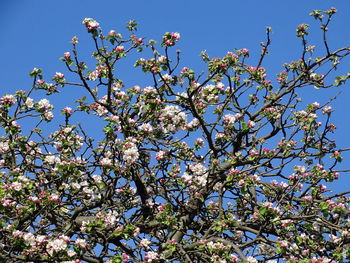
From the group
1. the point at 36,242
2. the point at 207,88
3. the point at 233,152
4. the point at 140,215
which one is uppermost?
the point at 207,88

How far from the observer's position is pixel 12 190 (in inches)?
323

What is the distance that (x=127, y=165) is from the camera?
8484 millimetres

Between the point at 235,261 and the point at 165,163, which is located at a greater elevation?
the point at 165,163

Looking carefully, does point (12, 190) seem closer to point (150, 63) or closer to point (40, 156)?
point (40, 156)

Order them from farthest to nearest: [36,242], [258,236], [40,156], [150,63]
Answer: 1. [40,156]
2. [150,63]
3. [258,236]
4. [36,242]

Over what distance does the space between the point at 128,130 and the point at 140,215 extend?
1.57m

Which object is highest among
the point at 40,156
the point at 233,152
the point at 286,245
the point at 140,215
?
the point at 233,152

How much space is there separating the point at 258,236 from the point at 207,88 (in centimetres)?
316

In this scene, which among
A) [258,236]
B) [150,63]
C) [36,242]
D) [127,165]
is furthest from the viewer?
[150,63]

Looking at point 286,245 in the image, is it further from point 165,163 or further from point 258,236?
point 165,163

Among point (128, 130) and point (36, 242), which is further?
point (128, 130)

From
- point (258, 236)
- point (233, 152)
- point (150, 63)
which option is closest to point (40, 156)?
point (150, 63)

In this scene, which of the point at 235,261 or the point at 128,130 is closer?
the point at 235,261

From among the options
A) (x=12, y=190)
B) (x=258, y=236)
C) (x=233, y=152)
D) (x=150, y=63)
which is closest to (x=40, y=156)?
(x=12, y=190)
